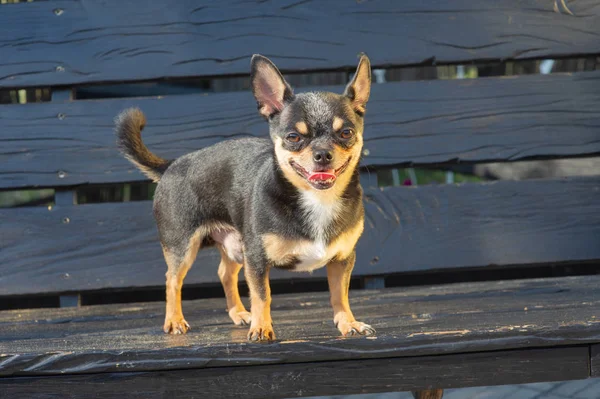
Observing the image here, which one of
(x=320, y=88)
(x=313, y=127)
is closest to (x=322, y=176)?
(x=313, y=127)

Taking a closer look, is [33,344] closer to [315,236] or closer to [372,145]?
[315,236]

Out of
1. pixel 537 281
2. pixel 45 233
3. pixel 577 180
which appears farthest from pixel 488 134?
pixel 45 233

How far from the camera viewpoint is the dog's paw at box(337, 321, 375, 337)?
2252 mm

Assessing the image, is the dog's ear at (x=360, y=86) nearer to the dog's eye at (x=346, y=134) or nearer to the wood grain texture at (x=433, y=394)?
the dog's eye at (x=346, y=134)

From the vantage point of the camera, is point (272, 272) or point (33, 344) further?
point (272, 272)

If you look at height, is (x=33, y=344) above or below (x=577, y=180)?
below

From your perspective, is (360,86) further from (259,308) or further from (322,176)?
(259,308)

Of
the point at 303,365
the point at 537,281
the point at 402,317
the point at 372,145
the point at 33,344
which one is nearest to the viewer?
the point at 303,365

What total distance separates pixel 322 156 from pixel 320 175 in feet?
0.25

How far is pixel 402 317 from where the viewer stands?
258 centimetres

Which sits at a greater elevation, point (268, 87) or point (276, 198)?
point (268, 87)

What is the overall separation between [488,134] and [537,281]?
793 millimetres

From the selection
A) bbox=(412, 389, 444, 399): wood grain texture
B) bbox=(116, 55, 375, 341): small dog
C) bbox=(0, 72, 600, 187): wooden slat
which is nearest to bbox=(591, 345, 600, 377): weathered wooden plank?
bbox=(412, 389, 444, 399): wood grain texture

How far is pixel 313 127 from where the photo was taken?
2.26 meters
